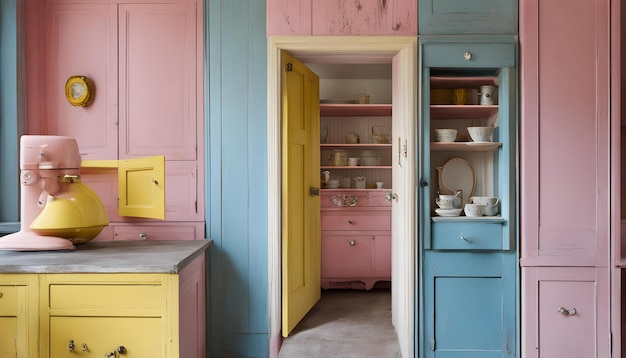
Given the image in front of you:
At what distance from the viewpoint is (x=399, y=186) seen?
2990mm

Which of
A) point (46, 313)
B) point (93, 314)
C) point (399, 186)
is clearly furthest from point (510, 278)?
point (46, 313)

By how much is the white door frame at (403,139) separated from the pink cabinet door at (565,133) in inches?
26.7

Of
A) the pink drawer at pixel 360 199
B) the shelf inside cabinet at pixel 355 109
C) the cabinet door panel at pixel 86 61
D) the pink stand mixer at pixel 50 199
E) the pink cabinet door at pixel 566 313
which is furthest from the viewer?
the shelf inside cabinet at pixel 355 109

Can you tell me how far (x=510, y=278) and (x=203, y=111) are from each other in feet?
7.38

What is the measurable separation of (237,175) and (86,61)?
1281 millimetres

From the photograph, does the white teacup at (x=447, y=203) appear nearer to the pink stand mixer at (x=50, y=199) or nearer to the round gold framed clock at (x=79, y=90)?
the pink stand mixer at (x=50, y=199)

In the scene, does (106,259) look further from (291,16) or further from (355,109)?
(355,109)

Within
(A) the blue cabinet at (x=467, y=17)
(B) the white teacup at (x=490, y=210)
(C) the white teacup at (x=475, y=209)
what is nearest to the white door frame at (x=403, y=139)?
(A) the blue cabinet at (x=467, y=17)

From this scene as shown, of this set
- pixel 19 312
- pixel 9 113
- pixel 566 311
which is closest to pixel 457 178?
pixel 566 311

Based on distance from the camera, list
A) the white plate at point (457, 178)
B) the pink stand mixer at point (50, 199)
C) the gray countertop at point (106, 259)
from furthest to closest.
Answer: the white plate at point (457, 178) → the pink stand mixer at point (50, 199) → the gray countertop at point (106, 259)

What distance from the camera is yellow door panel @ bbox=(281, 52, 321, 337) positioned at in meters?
2.94

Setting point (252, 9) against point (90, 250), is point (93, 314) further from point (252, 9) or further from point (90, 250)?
point (252, 9)

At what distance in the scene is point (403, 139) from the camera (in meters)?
2.87

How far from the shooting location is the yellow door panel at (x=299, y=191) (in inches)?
116
